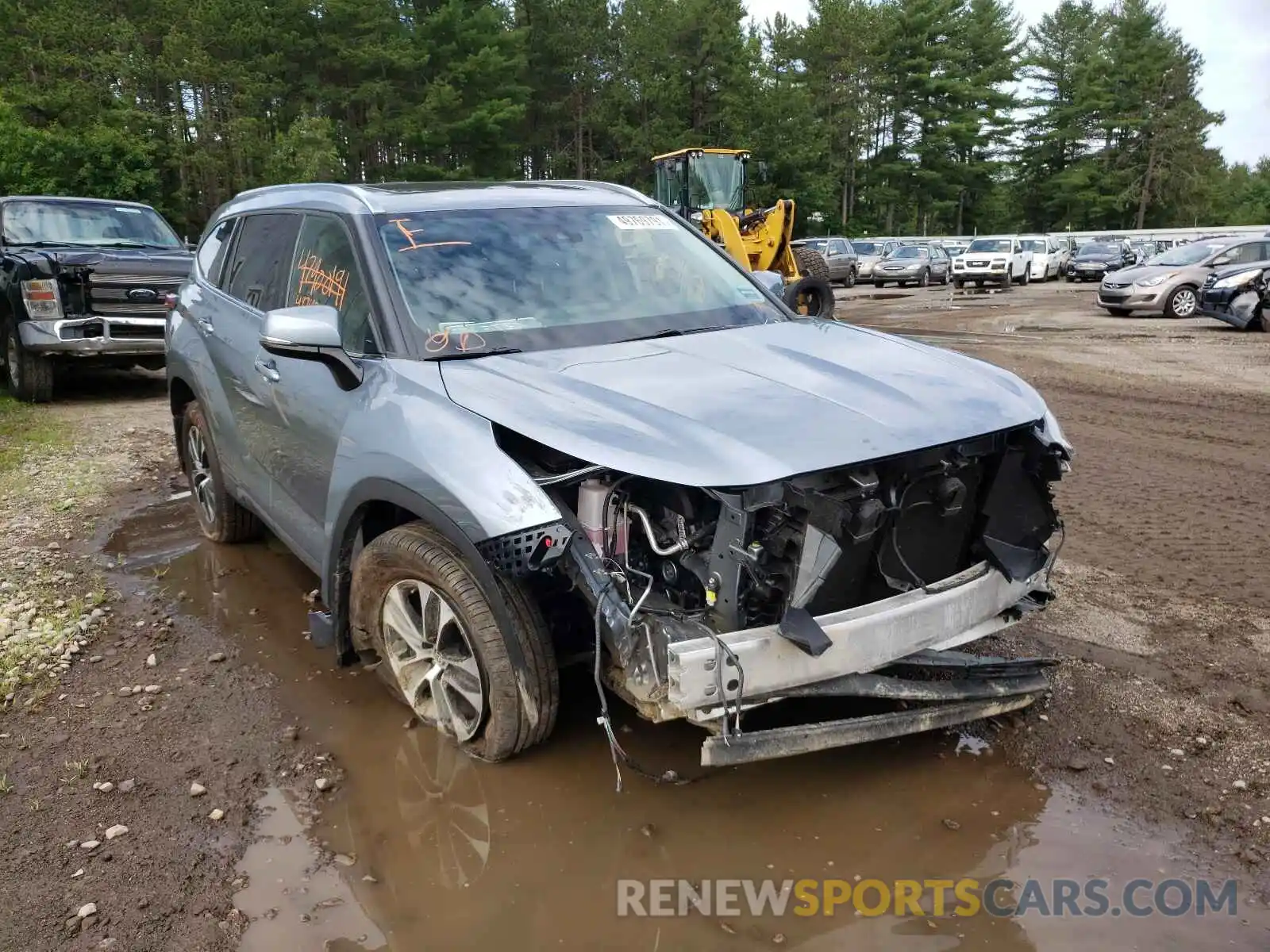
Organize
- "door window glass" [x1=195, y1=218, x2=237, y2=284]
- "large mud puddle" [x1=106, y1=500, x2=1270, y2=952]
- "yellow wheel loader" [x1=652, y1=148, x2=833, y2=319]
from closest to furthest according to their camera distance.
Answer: "large mud puddle" [x1=106, y1=500, x2=1270, y2=952], "door window glass" [x1=195, y1=218, x2=237, y2=284], "yellow wheel loader" [x1=652, y1=148, x2=833, y2=319]

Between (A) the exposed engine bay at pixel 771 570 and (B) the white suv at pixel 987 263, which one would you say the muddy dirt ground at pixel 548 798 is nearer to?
(A) the exposed engine bay at pixel 771 570

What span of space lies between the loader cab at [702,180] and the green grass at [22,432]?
14317mm

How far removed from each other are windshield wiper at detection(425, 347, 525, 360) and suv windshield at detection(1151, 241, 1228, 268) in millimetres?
20014

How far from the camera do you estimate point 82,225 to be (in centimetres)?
1080

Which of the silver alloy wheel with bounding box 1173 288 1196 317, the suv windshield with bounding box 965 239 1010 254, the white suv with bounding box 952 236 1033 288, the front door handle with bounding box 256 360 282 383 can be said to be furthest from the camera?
the suv windshield with bounding box 965 239 1010 254

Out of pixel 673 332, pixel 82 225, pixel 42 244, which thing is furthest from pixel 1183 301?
pixel 42 244

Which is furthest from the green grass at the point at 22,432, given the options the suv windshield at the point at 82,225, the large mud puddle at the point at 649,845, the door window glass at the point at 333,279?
the large mud puddle at the point at 649,845

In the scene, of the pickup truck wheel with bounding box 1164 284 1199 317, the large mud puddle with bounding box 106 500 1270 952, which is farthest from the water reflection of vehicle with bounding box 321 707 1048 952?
the pickup truck wheel with bounding box 1164 284 1199 317

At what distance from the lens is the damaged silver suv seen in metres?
2.77

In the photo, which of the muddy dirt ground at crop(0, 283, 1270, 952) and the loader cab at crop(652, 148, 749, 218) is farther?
the loader cab at crop(652, 148, 749, 218)

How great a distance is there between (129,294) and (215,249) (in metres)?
5.27

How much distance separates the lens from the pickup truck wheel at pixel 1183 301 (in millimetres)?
18922

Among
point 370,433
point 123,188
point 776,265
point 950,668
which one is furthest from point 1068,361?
point 123,188

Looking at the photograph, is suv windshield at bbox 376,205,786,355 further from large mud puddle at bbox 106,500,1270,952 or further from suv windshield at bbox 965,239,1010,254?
suv windshield at bbox 965,239,1010,254
